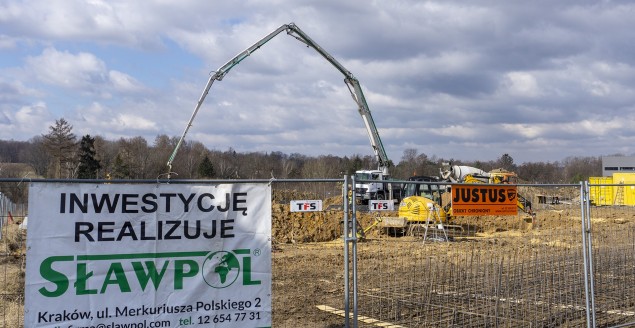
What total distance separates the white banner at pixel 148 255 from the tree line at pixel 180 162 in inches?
1635

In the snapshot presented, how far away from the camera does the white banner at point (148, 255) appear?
464 centimetres

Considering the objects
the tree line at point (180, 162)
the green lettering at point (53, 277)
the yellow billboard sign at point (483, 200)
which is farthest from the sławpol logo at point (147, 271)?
the tree line at point (180, 162)

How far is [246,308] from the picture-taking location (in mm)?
5148

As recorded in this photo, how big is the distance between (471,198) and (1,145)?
3896 inches

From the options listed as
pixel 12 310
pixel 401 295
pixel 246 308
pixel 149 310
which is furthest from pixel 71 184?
pixel 401 295

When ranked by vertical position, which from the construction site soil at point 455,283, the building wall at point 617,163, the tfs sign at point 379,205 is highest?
the building wall at point 617,163

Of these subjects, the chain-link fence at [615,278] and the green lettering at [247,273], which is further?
the chain-link fence at [615,278]

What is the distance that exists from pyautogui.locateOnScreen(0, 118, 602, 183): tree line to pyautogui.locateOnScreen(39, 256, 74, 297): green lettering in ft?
138

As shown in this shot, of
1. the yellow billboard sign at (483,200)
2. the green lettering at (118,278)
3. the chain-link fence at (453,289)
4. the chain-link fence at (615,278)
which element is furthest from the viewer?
the chain-link fence at (615,278)

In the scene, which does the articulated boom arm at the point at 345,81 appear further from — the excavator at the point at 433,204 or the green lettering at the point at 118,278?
the green lettering at the point at 118,278

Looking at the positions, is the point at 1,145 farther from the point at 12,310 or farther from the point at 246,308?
the point at 246,308

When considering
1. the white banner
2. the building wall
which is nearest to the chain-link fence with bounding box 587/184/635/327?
the white banner

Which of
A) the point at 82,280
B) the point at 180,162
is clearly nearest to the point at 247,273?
the point at 82,280

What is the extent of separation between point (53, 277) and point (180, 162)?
70.6 metres
